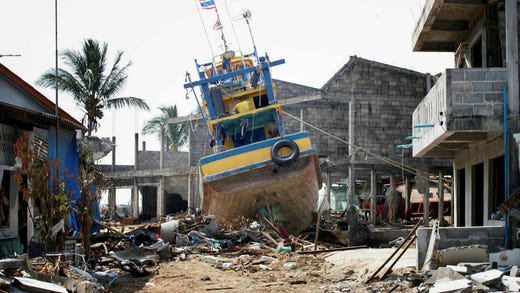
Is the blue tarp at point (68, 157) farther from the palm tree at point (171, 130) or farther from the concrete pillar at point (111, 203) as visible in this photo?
the palm tree at point (171, 130)

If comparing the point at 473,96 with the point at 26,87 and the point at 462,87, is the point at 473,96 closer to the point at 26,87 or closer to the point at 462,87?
the point at 462,87

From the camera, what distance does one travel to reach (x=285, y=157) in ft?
57.0

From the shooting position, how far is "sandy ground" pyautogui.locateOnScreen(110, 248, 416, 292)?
30.5 feet

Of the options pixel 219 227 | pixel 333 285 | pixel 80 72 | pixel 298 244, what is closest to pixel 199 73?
pixel 219 227

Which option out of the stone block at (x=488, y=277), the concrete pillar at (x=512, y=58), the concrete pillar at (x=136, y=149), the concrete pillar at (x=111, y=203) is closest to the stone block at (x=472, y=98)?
the concrete pillar at (x=512, y=58)

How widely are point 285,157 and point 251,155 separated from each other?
3.06 ft

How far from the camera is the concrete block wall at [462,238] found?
9109 mm

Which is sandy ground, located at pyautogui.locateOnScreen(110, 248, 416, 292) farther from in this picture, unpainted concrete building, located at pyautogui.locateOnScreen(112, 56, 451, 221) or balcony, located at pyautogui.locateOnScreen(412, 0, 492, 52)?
unpainted concrete building, located at pyautogui.locateOnScreen(112, 56, 451, 221)

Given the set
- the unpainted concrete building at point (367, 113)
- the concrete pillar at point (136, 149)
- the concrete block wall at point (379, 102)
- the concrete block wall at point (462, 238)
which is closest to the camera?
the concrete block wall at point (462, 238)

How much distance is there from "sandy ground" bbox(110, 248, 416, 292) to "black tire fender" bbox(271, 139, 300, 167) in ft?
13.5

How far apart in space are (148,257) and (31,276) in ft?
16.5

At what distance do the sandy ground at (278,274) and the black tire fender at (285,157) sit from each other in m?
4.11

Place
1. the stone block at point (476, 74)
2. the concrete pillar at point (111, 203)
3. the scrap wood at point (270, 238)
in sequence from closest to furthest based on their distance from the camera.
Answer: the stone block at point (476, 74)
the scrap wood at point (270, 238)
the concrete pillar at point (111, 203)

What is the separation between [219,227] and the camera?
17.5 meters
